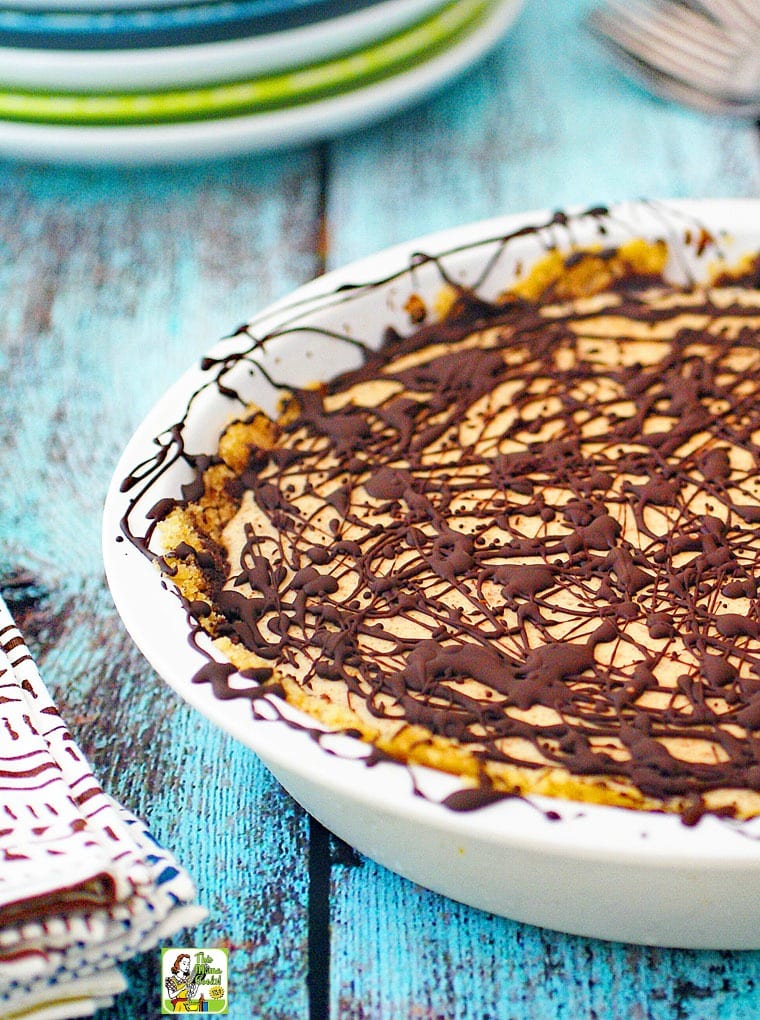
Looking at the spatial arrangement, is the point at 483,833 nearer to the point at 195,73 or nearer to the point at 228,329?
the point at 228,329

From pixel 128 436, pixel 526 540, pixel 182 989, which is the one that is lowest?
pixel 182 989

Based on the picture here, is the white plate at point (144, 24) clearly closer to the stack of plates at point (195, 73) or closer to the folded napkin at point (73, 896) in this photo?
the stack of plates at point (195, 73)

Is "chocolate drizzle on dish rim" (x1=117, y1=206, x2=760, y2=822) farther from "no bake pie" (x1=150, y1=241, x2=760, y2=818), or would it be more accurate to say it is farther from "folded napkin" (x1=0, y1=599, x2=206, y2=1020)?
"folded napkin" (x1=0, y1=599, x2=206, y2=1020)

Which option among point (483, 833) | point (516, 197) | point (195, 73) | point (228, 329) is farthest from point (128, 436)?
point (483, 833)

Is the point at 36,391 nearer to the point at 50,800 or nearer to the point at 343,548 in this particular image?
the point at 343,548

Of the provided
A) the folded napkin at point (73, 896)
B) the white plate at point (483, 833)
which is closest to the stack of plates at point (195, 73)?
the white plate at point (483, 833)

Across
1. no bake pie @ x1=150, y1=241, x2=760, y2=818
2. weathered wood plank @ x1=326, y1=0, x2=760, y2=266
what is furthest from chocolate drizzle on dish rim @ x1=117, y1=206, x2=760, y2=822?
weathered wood plank @ x1=326, y1=0, x2=760, y2=266

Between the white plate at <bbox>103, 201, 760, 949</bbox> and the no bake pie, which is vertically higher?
the no bake pie
